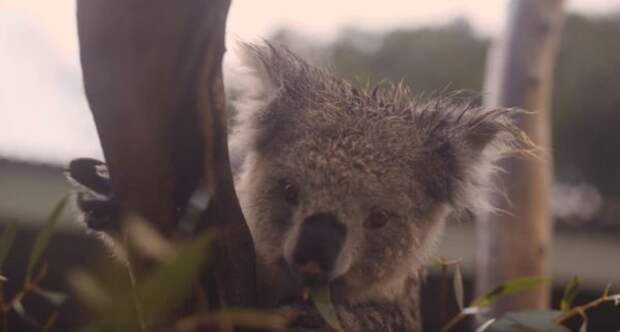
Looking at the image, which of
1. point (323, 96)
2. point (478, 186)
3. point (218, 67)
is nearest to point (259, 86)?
point (323, 96)

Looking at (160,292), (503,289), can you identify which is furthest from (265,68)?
(160,292)

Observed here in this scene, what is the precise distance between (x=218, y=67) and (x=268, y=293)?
70 cm

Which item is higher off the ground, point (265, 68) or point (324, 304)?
point (265, 68)

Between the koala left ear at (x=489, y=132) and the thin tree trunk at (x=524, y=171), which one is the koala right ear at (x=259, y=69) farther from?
the thin tree trunk at (x=524, y=171)

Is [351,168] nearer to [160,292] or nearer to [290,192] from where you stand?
[290,192]

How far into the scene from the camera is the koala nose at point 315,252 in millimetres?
1607

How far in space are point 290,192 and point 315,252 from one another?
0.33m

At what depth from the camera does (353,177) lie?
1892mm

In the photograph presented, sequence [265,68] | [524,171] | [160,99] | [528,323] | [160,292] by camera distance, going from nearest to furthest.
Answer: [160,292] → [160,99] → [528,323] → [265,68] → [524,171]

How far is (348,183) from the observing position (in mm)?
1870

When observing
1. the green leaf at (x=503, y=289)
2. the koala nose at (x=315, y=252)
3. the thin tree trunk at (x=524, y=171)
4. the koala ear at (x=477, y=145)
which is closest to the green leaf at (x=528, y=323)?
the green leaf at (x=503, y=289)

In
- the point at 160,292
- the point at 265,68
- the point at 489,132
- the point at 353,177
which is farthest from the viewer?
the point at 489,132

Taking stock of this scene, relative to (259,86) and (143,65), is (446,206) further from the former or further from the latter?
(143,65)

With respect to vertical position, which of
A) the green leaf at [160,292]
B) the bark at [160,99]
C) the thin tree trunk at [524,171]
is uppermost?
the bark at [160,99]
